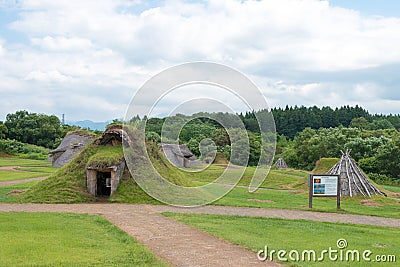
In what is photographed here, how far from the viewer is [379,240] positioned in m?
14.0

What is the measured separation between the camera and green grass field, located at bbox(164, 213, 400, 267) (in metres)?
12.0

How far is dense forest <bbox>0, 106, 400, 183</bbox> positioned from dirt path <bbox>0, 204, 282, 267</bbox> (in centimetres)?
646

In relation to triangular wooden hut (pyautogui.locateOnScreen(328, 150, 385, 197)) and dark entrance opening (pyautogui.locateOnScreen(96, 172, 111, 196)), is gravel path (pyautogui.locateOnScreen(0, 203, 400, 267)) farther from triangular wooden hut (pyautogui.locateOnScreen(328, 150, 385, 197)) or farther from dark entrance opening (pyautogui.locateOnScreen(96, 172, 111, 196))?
triangular wooden hut (pyautogui.locateOnScreen(328, 150, 385, 197))

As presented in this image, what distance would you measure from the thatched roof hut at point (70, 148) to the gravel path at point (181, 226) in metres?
30.0

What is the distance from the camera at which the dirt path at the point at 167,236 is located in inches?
415

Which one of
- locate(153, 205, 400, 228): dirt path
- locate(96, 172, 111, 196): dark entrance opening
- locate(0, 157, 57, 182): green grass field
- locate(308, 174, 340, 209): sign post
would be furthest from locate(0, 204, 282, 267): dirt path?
locate(0, 157, 57, 182): green grass field

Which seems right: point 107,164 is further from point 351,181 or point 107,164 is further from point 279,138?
point 279,138

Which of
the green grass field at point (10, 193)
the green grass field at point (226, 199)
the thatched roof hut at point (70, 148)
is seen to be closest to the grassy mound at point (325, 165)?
the green grass field at point (226, 199)

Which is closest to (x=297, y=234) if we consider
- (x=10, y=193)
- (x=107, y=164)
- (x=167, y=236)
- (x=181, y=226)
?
(x=181, y=226)

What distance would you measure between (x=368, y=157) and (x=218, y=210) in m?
34.7

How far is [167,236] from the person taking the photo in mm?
13352

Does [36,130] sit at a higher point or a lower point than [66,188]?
higher

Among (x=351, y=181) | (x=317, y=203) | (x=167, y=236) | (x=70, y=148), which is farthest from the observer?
(x=70, y=148)

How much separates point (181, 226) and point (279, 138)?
251 ft
